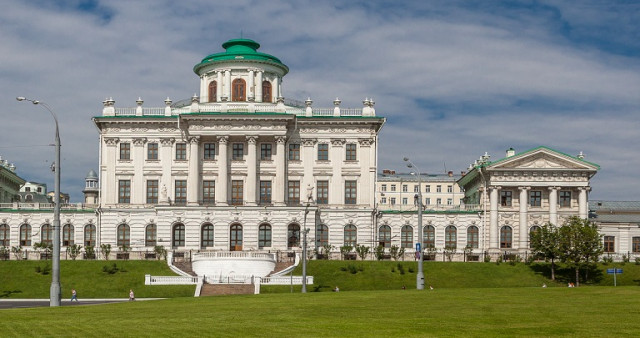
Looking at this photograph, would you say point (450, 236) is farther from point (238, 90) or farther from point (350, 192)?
point (238, 90)

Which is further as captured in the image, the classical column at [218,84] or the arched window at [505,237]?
the classical column at [218,84]

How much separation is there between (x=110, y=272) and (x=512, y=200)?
4446 centimetres

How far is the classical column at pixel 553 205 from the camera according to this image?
98688 mm

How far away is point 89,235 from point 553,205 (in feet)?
166

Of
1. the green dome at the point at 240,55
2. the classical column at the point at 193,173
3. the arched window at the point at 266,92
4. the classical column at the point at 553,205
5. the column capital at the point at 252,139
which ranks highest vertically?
the green dome at the point at 240,55

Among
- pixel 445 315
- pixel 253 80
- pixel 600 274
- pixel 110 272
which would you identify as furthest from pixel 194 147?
pixel 445 315

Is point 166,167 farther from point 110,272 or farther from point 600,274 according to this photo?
point 600,274

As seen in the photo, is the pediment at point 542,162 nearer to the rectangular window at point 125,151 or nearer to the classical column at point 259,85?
the classical column at point 259,85

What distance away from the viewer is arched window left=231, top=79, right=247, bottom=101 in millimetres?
101625

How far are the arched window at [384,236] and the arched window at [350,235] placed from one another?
338 centimetres

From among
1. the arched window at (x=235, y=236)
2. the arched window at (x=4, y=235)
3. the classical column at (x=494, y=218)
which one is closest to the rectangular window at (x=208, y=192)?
the arched window at (x=235, y=236)

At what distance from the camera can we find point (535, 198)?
328 ft

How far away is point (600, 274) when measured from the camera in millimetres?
87562

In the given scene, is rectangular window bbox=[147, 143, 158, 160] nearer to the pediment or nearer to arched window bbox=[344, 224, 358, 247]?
arched window bbox=[344, 224, 358, 247]
